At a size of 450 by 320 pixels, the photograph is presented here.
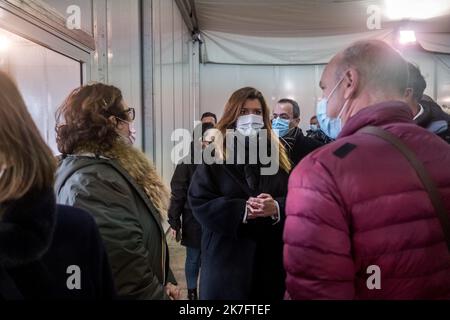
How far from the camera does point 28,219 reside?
2.76ft

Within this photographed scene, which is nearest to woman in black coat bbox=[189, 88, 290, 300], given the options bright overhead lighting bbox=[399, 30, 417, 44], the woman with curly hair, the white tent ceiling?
the woman with curly hair

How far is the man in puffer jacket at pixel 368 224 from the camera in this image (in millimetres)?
1013

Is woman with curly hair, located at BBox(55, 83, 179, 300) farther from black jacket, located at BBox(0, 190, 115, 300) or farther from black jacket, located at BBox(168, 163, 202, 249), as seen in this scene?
black jacket, located at BBox(168, 163, 202, 249)

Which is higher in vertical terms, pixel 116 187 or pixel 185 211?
pixel 116 187

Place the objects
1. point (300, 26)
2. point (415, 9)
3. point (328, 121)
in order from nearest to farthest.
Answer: point (328, 121), point (415, 9), point (300, 26)

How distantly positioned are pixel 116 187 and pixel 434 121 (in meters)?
1.86

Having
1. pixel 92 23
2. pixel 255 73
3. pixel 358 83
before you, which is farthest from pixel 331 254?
pixel 255 73

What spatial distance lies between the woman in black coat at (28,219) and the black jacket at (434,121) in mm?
2041

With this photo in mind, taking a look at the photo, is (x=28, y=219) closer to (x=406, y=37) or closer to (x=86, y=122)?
(x=86, y=122)

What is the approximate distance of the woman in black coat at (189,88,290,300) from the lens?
6.51 ft

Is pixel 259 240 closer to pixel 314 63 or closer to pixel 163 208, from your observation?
pixel 163 208

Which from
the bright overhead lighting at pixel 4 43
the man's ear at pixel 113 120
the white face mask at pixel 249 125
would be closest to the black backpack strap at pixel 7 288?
the man's ear at pixel 113 120

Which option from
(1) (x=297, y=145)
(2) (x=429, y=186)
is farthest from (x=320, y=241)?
(1) (x=297, y=145)

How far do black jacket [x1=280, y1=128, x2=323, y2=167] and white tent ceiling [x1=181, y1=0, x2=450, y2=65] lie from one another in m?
3.71
